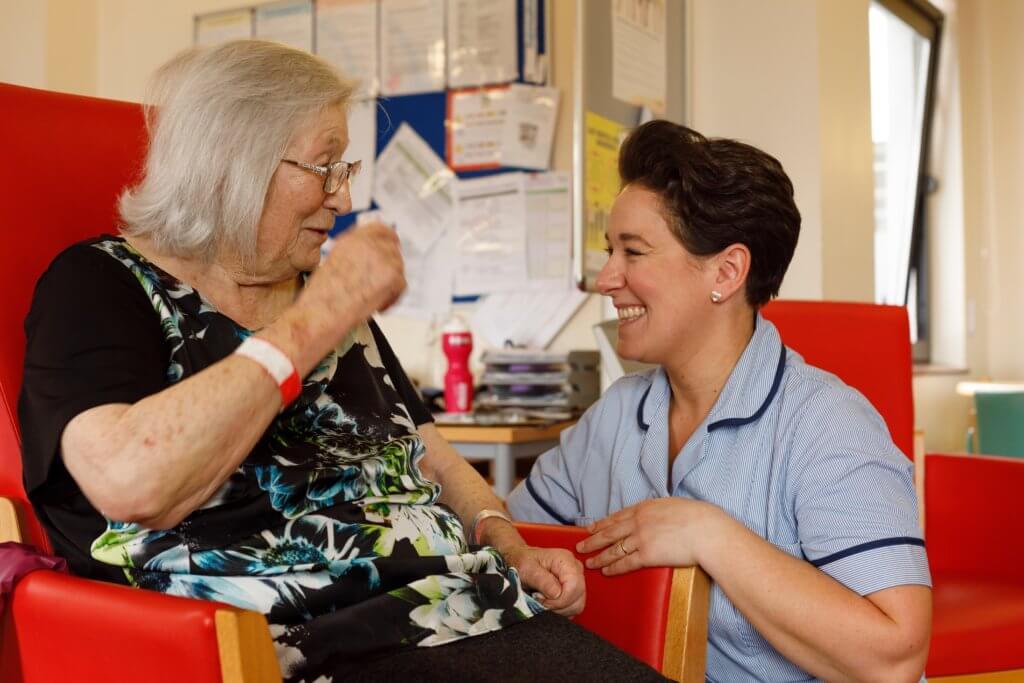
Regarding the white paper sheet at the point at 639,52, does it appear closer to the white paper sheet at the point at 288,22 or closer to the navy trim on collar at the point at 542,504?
the navy trim on collar at the point at 542,504

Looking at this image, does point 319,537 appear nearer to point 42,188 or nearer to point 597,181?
point 42,188

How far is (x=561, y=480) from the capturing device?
5.68 ft

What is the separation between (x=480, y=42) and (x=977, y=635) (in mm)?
2382

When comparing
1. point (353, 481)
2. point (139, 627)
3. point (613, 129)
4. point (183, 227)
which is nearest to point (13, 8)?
point (613, 129)

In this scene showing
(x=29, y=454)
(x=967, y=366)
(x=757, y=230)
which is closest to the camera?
(x=29, y=454)

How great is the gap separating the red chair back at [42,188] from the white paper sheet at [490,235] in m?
1.98

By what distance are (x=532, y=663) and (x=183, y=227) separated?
63cm

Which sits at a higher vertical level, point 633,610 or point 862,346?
point 862,346

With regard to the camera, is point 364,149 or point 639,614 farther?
point 364,149

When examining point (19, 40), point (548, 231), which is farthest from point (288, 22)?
point (548, 231)

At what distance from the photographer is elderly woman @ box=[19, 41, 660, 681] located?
1017mm

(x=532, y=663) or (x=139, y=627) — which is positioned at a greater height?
(x=139, y=627)

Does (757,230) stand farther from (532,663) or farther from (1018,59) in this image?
(1018,59)

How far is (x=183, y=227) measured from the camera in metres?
1.21
